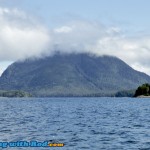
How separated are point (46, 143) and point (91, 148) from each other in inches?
254

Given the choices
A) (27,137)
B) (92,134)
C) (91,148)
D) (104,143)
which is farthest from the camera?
(92,134)

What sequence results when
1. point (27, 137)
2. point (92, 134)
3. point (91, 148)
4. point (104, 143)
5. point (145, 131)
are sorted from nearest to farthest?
point (91, 148), point (104, 143), point (27, 137), point (92, 134), point (145, 131)

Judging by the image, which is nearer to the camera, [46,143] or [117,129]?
[46,143]

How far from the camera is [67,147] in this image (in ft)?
169

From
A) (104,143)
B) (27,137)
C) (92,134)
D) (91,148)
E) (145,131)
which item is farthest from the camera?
(145,131)

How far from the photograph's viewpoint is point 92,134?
6388 centimetres

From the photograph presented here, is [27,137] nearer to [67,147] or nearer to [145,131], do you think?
[67,147]

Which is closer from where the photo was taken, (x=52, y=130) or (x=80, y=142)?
(x=80, y=142)

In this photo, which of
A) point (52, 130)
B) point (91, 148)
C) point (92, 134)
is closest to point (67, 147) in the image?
point (91, 148)

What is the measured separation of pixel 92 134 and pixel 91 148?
13.1m

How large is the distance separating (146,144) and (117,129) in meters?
17.4

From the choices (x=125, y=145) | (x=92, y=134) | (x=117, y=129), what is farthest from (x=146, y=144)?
(x=117, y=129)

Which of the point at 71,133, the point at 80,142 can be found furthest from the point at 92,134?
the point at 80,142

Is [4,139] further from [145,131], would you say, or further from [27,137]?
[145,131]
